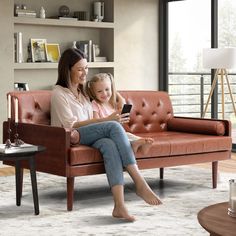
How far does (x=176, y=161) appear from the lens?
4.90 m

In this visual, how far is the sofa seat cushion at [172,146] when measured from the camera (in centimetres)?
429

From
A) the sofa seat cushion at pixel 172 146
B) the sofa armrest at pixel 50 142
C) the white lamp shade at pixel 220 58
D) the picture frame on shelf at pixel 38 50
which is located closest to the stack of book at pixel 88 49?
the picture frame on shelf at pixel 38 50

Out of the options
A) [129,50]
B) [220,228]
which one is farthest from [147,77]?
[220,228]

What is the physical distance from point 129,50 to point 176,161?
330 centimetres

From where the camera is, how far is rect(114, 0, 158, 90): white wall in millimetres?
7828

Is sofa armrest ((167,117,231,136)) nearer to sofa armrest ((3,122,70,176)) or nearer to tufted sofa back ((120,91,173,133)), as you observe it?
tufted sofa back ((120,91,173,133))

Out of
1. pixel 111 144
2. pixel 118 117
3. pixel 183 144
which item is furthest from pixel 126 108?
pixel 183 144

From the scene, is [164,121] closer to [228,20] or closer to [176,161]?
[176,161]

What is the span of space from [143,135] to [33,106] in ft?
3.39

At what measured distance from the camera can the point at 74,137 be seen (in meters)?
4.36

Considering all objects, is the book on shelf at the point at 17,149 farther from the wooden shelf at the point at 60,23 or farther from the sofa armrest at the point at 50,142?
the wooden shelf at the point at 60,23

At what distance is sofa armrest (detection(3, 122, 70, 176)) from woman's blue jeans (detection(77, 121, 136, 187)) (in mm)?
208

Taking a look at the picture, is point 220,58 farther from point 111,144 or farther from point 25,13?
point 111,144

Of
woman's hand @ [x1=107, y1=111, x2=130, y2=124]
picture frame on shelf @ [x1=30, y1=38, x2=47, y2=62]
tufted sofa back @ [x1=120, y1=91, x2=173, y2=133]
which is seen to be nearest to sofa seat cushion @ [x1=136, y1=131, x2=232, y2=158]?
tufted sofa back @ [x1=120, y1=91, x2=173, y2=133]
